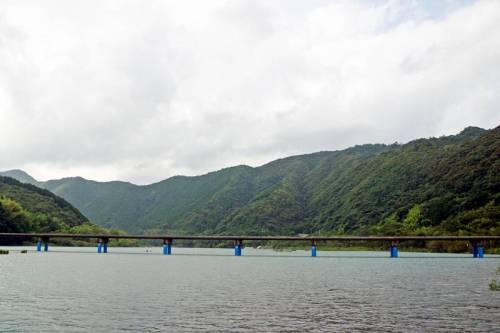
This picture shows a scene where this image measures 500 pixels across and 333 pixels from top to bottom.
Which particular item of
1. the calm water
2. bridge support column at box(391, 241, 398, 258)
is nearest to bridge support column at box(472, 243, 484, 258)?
bridge support column at box(391, 241, 398, 258)

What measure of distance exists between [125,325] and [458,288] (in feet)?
151

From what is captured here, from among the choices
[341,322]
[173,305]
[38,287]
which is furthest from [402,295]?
[38,287]

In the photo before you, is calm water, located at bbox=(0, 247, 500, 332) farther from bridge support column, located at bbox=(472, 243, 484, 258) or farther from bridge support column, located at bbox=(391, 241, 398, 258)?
bridge support column, located at bbox=(391, 241, 398, 258)

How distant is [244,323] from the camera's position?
3841cm

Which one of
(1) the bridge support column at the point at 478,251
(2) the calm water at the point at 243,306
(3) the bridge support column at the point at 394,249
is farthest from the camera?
(3) the bridge support column at the point at 394,249

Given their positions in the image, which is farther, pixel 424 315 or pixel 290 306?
pixel 290 306

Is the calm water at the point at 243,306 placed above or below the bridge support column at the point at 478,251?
below

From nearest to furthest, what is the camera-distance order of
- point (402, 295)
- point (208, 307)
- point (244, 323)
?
point (244, 323)
point (208, 307)
point (402, 295)

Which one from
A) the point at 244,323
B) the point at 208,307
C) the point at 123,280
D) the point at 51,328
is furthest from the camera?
the point at 123,280

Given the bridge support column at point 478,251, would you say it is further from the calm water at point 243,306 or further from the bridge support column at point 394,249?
the calm water at point 243,306

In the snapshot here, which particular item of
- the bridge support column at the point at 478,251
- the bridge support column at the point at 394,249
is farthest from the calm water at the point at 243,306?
the bridge support column at the point at 394,249

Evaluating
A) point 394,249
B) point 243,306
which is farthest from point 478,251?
point 243,306

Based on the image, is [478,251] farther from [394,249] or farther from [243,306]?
[243,306]

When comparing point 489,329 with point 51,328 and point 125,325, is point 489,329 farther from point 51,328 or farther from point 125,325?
point 51,328
